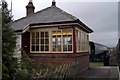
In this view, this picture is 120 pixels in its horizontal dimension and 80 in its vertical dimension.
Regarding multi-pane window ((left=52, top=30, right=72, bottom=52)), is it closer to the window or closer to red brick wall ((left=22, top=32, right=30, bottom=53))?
the window

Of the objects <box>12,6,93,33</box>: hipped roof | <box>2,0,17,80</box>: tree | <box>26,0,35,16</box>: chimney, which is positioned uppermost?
<box>26,0,35,16</box>: chimney

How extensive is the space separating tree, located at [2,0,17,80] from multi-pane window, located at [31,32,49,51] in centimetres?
1087

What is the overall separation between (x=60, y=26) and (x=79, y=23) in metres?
1.32

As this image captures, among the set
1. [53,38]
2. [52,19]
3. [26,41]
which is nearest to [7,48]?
→ [53,38]

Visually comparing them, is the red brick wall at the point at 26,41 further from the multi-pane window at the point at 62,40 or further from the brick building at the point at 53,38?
the multi-pane window at the point at 62,40

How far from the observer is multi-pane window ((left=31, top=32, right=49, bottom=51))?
18094mm

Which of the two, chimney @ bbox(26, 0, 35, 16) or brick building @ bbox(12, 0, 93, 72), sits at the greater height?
chimney @ bbox(26, 0, 35, 16)

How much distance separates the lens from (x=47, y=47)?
59.3 ft

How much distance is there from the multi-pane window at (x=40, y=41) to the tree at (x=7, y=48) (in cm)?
1087

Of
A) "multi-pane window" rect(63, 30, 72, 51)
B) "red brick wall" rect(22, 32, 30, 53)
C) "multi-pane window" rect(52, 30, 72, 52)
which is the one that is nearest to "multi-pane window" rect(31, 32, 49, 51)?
"red brick wall" rect(22, 32, 30, 53)

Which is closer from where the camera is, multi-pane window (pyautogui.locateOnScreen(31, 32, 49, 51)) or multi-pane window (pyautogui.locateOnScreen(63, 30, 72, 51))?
multi-pane window (pyautogui.locateOnScreen(63, 30, 72, 51))

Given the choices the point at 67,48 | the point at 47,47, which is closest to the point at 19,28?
the point at 47,47

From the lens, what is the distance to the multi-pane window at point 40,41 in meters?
18.1

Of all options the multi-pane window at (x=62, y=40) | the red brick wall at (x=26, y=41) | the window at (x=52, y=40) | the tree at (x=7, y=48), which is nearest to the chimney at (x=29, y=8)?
the red brick wall at (x=26, y=41)
